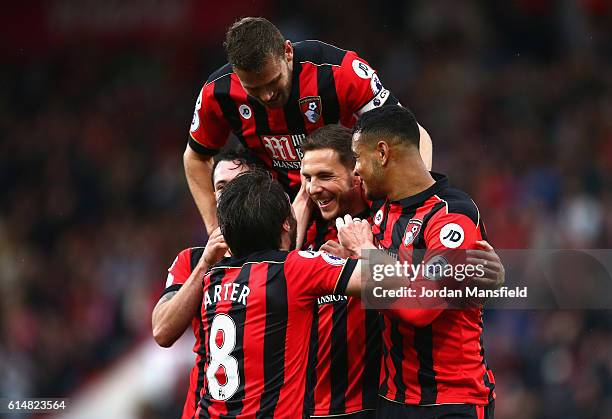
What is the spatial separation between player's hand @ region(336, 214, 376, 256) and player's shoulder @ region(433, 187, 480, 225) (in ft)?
0.90

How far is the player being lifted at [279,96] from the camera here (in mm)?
4391

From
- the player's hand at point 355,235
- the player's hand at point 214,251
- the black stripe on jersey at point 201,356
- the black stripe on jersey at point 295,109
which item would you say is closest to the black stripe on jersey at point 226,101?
the black stripe on jersey at point 295,109

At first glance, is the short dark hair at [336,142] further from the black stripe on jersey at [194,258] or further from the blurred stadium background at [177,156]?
the blurred stadium background at [177,156]

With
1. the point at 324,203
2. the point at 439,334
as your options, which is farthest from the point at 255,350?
the point at 324,203

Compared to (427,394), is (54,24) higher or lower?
higher

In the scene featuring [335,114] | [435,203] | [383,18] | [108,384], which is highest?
[383,18]

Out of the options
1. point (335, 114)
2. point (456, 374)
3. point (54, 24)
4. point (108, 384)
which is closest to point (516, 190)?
point (108, 384)

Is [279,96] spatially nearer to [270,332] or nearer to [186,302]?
[186,302]

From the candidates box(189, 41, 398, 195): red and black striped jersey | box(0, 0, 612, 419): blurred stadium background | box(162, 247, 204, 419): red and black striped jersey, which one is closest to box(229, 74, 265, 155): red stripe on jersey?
box(189, 41, 398, 195): red and black striped jersey

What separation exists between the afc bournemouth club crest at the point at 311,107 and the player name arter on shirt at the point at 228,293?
115 cm

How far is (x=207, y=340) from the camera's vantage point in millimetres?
3908

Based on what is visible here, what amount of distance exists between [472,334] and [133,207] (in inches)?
348

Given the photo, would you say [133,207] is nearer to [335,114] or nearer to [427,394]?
[335,114]

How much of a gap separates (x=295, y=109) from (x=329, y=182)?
0.46 metres
